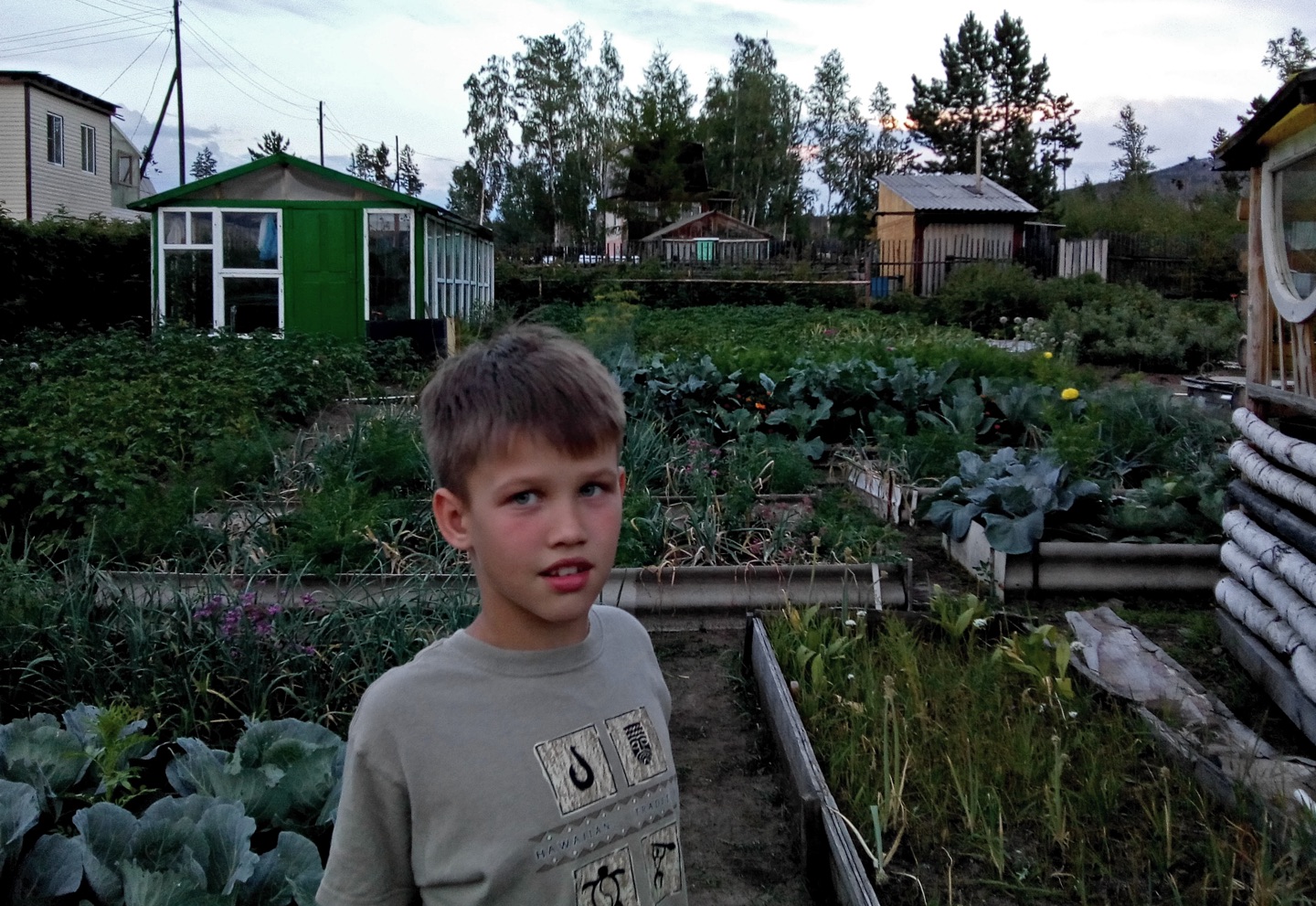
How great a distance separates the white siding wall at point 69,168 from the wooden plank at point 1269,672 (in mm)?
32650

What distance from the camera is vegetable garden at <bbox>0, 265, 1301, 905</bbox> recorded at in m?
2.60

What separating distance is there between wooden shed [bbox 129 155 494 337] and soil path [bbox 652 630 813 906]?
1149 centimetres

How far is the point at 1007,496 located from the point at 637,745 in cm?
421

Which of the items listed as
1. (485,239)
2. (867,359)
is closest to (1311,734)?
(867,359)

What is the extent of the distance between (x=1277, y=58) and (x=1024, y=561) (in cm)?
3426

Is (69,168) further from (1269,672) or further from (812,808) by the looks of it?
(812,808)

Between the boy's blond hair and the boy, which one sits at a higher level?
the boy's blond hair

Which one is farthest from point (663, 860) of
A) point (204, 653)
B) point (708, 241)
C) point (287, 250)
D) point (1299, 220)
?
point (708, 241)

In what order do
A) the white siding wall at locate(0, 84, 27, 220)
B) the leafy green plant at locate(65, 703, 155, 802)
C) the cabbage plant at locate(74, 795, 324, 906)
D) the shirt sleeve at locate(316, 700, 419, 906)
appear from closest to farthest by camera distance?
the shirt sleeve at locate(316, 700, 419, 906)
the cabbage plant at locate(74, 795, 324, 906)
the leafy green plant at locate(65, 703, 155, 802)
the white siding wall at locate(0, 84, 27, 220)

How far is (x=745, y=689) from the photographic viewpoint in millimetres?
4254

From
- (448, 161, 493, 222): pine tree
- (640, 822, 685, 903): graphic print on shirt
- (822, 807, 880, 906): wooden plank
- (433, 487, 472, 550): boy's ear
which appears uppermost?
(448, 161, 493, 222): pine tree

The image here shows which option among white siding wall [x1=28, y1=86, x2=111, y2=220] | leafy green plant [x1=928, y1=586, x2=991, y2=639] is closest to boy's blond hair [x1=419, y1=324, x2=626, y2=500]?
leafy green plant [x1=928, y1=586, x2=991, y2=639]

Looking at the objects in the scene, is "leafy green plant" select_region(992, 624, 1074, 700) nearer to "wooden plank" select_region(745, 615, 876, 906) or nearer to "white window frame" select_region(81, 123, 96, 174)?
"wooden plank" select_region(745, 615, 876, 906)

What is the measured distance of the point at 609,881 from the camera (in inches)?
58.1
